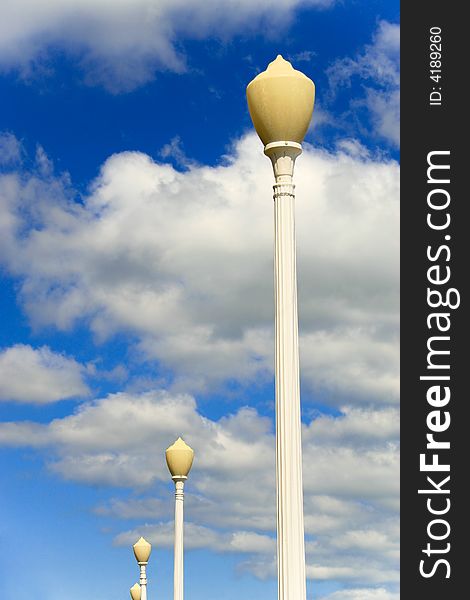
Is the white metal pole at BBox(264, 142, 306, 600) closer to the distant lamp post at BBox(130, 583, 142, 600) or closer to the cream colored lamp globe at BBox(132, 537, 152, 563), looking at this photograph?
the cream colored lamp globe at BBox(132, 537, 152, 563)

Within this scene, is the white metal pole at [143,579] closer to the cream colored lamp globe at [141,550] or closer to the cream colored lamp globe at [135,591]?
the cream colored lamp globe at [141,550]

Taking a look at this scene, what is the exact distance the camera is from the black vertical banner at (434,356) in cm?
1794

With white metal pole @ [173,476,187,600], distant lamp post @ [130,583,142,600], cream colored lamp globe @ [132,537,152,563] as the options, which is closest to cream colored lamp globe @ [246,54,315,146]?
white metal pole @ [173,476,187,600]

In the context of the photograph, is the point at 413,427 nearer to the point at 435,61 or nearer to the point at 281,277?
the point at 281,277

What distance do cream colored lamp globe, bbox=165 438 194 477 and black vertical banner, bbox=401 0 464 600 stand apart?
14.1m

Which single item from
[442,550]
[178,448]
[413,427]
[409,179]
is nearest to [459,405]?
[413,427]

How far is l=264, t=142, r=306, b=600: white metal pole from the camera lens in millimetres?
14781

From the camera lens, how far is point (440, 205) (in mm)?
18562

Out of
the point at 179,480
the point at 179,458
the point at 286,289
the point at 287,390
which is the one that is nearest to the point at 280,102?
the point at 286,289

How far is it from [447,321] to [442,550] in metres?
3.59

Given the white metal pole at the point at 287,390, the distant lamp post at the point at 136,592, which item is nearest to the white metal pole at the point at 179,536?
the white metal pole at the point at 287,390

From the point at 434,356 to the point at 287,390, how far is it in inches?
161

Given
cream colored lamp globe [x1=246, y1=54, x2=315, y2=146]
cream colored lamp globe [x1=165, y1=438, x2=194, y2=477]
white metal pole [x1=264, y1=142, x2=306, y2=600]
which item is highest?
cream colored lamp globe [x1=246, y1=54, x2=315, y2=146]

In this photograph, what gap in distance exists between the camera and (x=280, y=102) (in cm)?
1574
